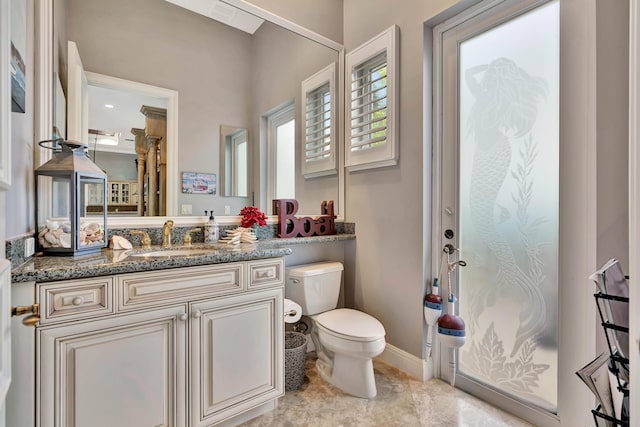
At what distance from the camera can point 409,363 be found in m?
1.95

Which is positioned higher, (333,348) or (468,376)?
(333,348)

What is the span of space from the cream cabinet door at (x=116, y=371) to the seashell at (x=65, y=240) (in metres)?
0.38

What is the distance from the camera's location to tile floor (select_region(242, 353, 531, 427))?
1.51 m

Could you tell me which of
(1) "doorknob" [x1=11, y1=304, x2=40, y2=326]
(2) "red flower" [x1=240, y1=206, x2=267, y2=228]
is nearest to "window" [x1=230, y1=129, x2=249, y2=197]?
(2) "red flower" [x1=240, y1=206, x2=267, y2=228]

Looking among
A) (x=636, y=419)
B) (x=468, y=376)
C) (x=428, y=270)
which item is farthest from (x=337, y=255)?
(x=636, y=419)

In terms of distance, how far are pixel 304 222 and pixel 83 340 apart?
1.41 metres

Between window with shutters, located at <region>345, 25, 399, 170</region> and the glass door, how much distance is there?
0.33 meters

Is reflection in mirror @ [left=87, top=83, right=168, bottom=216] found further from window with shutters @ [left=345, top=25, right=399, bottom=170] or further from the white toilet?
window with shutters @ [left=345, top=25, right=399, bottom=170]

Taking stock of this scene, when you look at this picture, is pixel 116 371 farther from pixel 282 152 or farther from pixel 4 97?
pixel 282 152

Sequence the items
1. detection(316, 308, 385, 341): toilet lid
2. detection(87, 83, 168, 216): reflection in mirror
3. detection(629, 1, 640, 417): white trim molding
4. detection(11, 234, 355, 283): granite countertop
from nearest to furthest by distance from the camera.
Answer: detection(629, 1, 640, 417): white trim molding < detection(11, 234, 355, 283): granite countertop < detection(87, 83, 168, 216): reflection in mirror < detection(316, 308, 385, 341): toilet lid

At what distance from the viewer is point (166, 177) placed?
1744 mm

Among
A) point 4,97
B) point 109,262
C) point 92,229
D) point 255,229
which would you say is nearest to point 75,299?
point 109,262

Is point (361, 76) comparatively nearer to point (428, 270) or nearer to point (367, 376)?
point (428, 270)

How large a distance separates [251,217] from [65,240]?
3.05 ft
